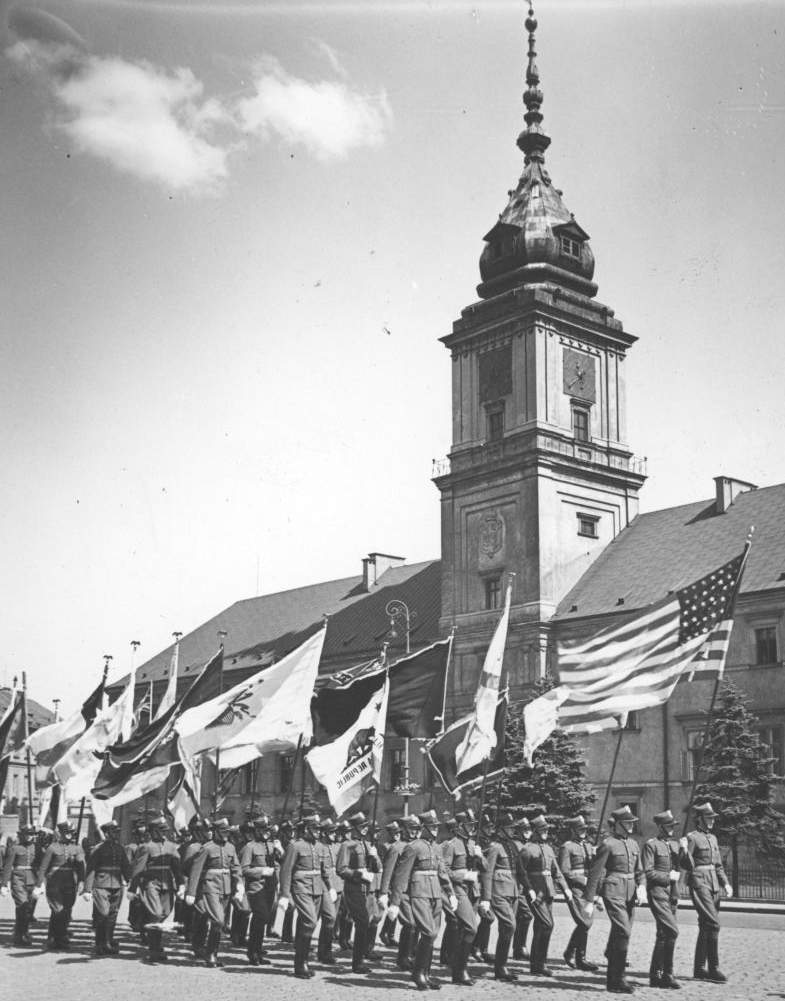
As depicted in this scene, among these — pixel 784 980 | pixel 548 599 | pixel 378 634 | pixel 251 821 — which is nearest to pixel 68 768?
pixel 251 821

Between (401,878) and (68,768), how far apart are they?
1163cm

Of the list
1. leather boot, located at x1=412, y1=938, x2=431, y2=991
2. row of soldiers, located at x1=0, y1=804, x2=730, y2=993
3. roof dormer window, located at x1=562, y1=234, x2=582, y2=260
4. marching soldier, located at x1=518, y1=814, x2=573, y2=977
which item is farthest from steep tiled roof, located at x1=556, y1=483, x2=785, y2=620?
leather boot, located at x1=412, y1=938, x2=431, y2=991

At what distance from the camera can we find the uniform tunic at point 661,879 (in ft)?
45.2

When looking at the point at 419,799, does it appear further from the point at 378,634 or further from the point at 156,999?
the point at 156,999

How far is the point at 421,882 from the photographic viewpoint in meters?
14.2

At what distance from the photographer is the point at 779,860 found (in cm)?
3447

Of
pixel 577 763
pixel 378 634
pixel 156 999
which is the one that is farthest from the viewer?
pixel 378 634

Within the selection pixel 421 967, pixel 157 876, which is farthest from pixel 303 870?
pixel 421 967

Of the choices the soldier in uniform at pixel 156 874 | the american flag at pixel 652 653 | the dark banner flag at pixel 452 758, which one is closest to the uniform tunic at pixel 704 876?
the american flag at pixel 652 653

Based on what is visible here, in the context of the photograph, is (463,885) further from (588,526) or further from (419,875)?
(588,526)

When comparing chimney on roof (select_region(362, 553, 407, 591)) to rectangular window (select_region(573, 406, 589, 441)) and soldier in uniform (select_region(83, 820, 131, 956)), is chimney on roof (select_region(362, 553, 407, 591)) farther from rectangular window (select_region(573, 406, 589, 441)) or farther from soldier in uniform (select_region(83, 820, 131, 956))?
soldier in uniform (select_region(83, 820, 131, 956))

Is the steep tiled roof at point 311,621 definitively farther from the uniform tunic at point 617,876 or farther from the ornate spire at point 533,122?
the uniform tunic at point 617,876

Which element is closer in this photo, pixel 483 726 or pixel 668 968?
pixel 668 968

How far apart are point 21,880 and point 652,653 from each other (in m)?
9.56
